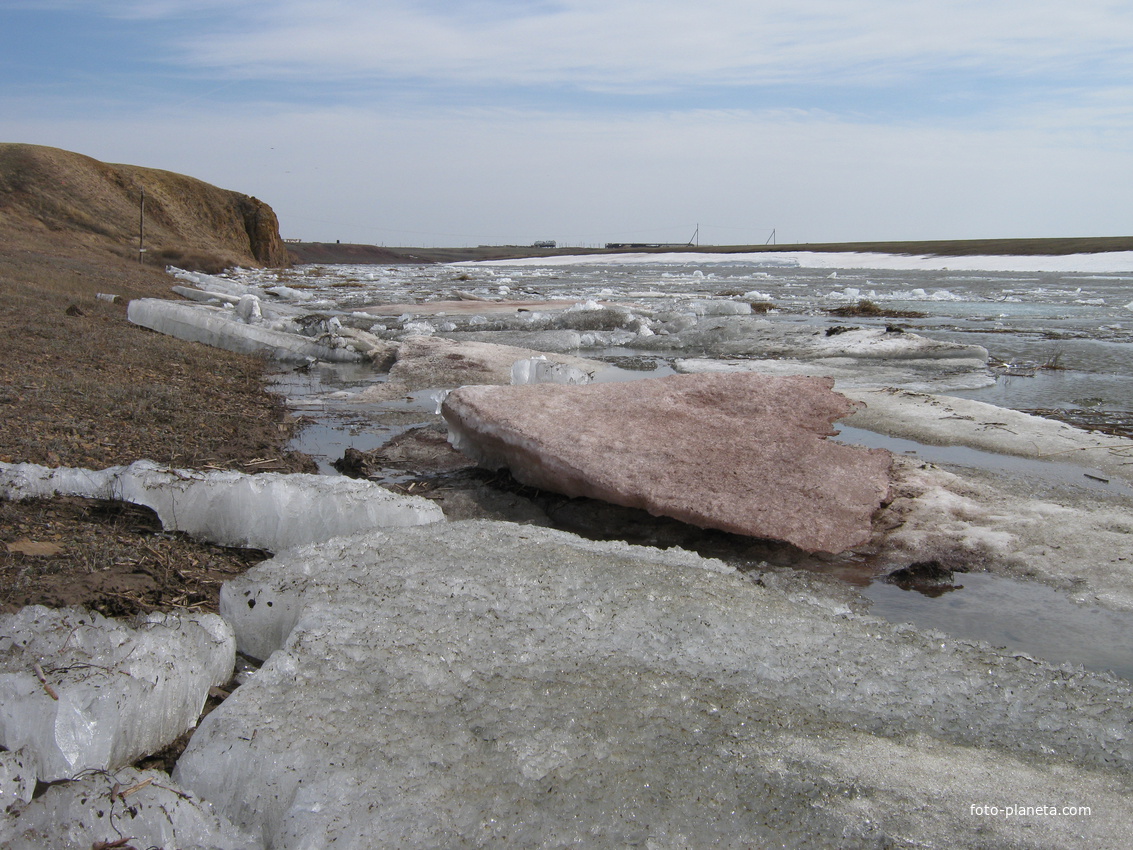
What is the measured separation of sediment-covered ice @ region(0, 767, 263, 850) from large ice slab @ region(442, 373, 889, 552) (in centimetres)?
194

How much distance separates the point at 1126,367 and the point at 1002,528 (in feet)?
18.4

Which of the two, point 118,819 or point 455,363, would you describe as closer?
point 118,819

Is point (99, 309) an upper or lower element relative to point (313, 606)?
upper

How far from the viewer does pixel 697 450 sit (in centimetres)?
341

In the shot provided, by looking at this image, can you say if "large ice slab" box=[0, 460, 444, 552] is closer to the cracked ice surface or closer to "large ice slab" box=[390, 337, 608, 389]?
the cracked ice surface

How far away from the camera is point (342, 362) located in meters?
7.75

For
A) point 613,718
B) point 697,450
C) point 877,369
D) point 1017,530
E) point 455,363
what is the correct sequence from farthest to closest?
point 877,369
point 455,363
point 697,450
point 1017,530
point 613,718

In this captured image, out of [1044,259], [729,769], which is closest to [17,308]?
[729,769]

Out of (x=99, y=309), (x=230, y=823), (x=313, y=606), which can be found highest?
(x=99, y=309)

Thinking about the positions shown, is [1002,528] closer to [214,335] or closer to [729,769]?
[729,769]

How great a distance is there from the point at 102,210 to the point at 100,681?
27358mm

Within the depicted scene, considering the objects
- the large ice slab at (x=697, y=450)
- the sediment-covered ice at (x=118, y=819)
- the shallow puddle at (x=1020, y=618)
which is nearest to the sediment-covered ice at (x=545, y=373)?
the large ice slab at (x=697, y=450)

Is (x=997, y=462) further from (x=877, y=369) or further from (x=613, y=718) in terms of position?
(x=877, y=369)

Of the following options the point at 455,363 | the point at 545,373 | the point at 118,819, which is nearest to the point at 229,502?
the point at 118,819
